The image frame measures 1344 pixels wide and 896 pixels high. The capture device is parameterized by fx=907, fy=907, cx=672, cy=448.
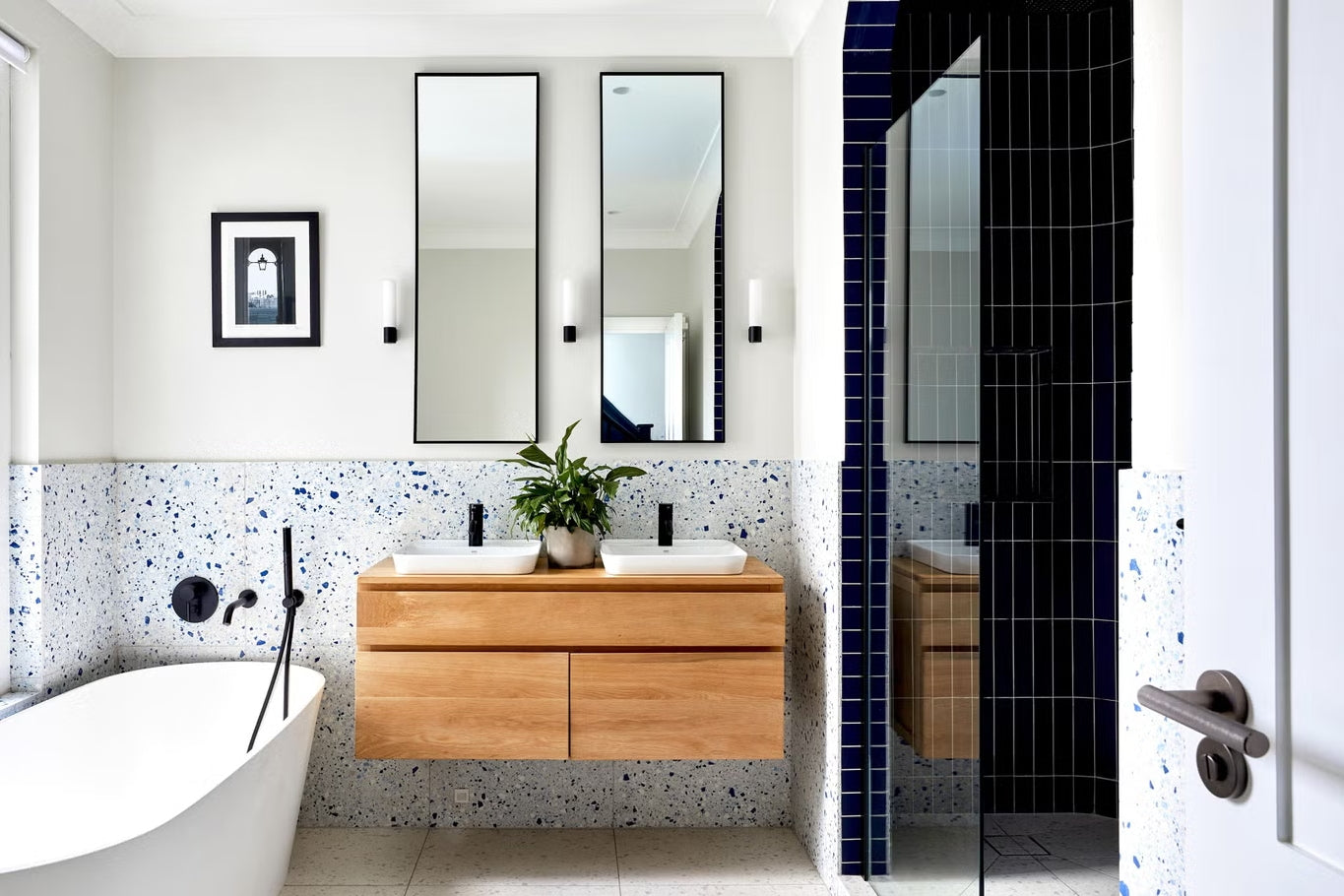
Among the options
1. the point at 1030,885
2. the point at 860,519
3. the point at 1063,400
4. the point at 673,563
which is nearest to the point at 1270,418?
the point at 860,519

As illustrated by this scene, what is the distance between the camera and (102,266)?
A: 294 cm

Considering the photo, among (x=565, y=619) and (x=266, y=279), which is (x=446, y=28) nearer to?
(x=266, y=279)

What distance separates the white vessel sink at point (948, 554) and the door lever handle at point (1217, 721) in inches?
36.9

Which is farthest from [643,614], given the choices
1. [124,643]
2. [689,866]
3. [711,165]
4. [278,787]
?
[124,643]

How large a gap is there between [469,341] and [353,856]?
5.43 ft

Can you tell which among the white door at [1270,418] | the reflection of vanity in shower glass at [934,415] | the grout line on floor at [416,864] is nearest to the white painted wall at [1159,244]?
the white door at [1270,418]

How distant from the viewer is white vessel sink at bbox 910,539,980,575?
1821 mm

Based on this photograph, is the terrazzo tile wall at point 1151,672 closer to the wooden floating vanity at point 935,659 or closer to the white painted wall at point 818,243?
the wooden floating vanity at point 935,659

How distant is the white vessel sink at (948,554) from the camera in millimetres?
1821

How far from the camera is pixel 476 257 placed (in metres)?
3.01

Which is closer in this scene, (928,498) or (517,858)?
(928,498)

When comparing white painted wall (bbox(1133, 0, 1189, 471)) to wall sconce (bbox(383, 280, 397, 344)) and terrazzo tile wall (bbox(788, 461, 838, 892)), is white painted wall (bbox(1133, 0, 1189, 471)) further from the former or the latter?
wall sconce (bbox(383, 280, 397, 344))

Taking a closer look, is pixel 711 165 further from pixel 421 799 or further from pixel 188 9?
pixel 421 799

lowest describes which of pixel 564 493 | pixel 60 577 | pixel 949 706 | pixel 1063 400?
pixel 949 706
